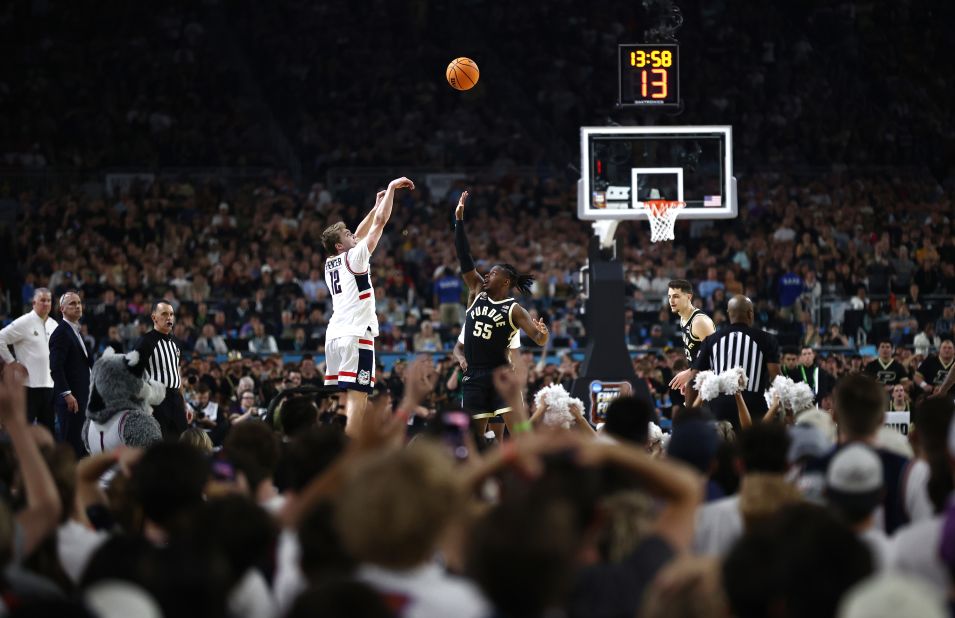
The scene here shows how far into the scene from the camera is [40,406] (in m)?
12.8

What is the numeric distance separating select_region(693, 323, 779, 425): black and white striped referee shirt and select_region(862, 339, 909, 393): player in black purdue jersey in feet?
22.1

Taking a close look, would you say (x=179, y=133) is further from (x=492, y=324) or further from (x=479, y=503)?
(x=479, y=503)

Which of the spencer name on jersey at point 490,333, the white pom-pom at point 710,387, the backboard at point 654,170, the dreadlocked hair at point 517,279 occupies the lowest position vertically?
the white pom-pom at point 710,387

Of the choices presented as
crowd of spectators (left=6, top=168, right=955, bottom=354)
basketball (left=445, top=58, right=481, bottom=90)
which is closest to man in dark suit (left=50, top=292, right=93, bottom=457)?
basketball (left=445, top=58, right=481, bottom=90)

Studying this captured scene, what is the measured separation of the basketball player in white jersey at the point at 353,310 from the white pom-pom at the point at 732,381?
3441 mm

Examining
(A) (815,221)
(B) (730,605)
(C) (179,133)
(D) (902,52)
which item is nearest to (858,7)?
(D) (902,52)

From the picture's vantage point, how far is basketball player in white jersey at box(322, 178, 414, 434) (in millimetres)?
12117

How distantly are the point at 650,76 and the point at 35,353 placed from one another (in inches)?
342

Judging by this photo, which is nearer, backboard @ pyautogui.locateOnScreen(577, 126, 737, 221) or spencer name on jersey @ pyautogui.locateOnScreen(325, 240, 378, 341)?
spencer name on jersey @ pyautogui.locateOnScreen(325, 240, 378, 341)

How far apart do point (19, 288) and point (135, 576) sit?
20.3m

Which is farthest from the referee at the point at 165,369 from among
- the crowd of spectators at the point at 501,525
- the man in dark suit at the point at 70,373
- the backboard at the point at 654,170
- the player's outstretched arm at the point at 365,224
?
the backboard at the point at 654,170

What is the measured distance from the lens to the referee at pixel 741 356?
11.1 metres

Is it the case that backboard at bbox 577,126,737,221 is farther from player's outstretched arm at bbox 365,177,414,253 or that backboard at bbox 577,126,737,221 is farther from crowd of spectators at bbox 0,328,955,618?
crowd of spectators at bbox 0,328,955,618

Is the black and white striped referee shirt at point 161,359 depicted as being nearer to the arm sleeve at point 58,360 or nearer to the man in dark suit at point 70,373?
the man in dark suit at point 70,373
